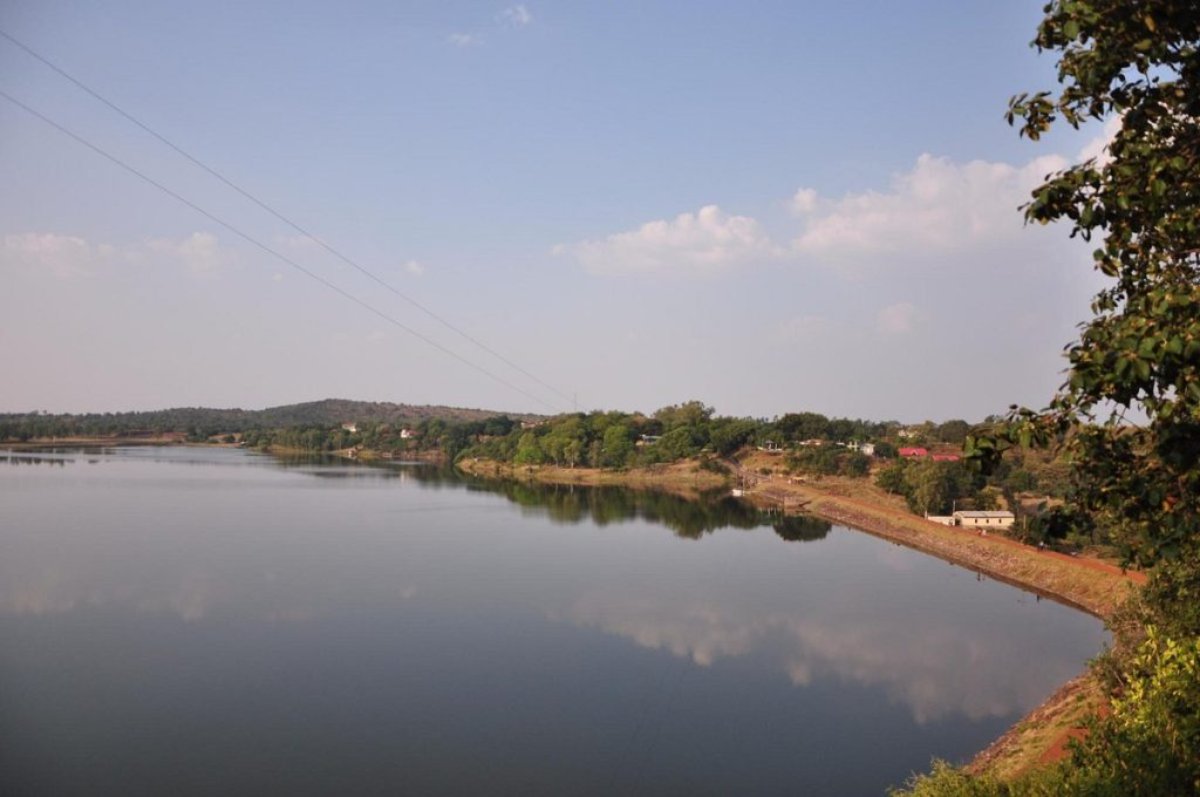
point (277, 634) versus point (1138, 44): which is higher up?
point (1138, 44)

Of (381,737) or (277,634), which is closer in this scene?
(381,737)

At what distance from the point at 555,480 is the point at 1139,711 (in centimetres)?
7254

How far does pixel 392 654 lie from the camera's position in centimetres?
1911

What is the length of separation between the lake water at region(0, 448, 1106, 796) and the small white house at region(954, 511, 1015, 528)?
356 centimetres

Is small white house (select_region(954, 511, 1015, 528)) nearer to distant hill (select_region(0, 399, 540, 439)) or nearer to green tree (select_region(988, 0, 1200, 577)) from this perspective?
green tree (select_region(988, 0, 1200, 577))

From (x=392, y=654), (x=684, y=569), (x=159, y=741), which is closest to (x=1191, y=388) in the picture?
(x=159, y=741)

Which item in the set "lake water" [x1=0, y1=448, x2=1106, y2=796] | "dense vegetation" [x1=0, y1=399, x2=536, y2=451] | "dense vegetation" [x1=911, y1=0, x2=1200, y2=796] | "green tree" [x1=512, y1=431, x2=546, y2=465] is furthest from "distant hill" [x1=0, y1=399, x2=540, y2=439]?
"dense vegetation" [x1=911, y1=0, x2=1200, y2=796]

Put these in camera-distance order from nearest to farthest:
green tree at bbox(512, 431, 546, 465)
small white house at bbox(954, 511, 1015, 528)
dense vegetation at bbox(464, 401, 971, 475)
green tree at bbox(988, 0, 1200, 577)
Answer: green tree at bbox(988, 0, 1200, 577)
small white house at bbox(954, 511, 1015, 528)
dense vegetation at bbox(464, 401, 971, 475)
green tree at bbox(512, 431, 546, 465)

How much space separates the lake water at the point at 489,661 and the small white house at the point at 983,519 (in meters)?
3.56

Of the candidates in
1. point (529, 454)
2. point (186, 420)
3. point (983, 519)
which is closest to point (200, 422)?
point (186, 420)

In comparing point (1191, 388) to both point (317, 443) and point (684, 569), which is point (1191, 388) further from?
point (317, 443)

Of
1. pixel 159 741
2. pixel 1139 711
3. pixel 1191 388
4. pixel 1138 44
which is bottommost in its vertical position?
pixel 159 741

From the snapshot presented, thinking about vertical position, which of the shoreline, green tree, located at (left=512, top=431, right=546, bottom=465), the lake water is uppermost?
green tree, located at (left=512, top=431, right=546, bottom=465)

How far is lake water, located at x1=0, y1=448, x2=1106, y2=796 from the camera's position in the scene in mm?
13344
